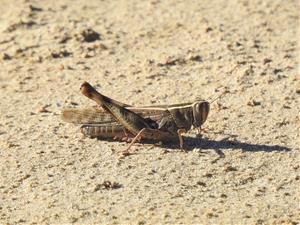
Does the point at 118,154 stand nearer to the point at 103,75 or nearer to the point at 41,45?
the point at 103,75

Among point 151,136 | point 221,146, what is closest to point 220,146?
point 221,146

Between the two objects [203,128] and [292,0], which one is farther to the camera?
[292,0]

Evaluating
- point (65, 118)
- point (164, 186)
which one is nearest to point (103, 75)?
point (65, 118)

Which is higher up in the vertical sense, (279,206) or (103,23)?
(103,23)

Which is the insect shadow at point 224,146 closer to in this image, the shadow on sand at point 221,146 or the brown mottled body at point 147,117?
the shadow on sand at point 221,146

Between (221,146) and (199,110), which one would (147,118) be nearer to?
(199,110)

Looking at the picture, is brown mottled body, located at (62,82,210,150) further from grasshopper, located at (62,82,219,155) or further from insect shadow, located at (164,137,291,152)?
insect shadow, located at (164,137,291,152)

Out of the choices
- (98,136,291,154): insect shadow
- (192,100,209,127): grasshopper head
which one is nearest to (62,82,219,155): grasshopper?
(192,100,209,127): grasshopper head
